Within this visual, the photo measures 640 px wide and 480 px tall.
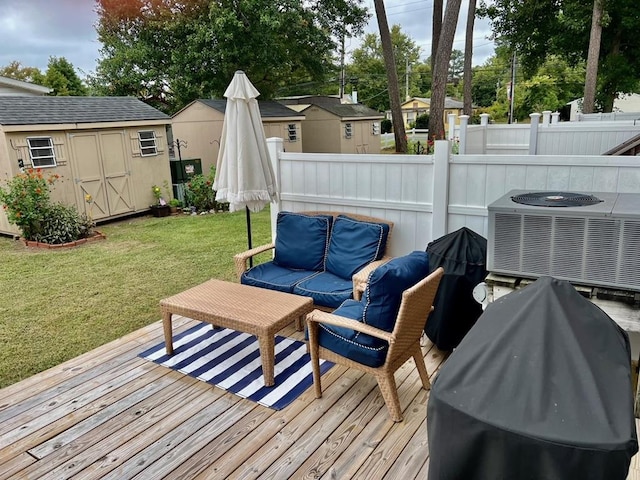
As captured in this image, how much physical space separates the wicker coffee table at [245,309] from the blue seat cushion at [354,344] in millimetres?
382

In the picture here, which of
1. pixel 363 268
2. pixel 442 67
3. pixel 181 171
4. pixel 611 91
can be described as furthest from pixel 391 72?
pixel 363 268

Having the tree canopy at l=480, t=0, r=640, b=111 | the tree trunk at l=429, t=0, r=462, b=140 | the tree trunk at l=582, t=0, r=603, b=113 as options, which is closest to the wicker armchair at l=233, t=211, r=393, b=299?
the tree trunk at l=429, t=0, r=462, b=140

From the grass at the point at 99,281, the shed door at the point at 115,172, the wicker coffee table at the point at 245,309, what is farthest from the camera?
the shed door at the point at 115,172

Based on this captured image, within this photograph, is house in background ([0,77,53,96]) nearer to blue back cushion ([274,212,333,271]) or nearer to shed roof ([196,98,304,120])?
shed roof ([196,98,304,120])

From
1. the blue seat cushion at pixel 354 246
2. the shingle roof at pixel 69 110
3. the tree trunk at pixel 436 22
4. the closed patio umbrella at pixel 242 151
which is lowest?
the blue seat cushion at pixel 354 246

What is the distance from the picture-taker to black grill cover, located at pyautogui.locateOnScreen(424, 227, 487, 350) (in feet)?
10.8

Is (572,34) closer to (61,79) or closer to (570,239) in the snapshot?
(570,239)

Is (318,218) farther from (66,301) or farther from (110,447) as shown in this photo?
(66,301)

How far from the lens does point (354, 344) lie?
2.79 metres

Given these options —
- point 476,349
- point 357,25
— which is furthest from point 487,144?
point 357,25

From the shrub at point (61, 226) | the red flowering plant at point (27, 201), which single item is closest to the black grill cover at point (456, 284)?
the shrub at point (61, 226)

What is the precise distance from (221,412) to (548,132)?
7.54 metres

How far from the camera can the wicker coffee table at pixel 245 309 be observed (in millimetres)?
3119

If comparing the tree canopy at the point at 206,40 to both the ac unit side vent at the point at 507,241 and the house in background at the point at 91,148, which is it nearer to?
the house in background at the point at 91,148
